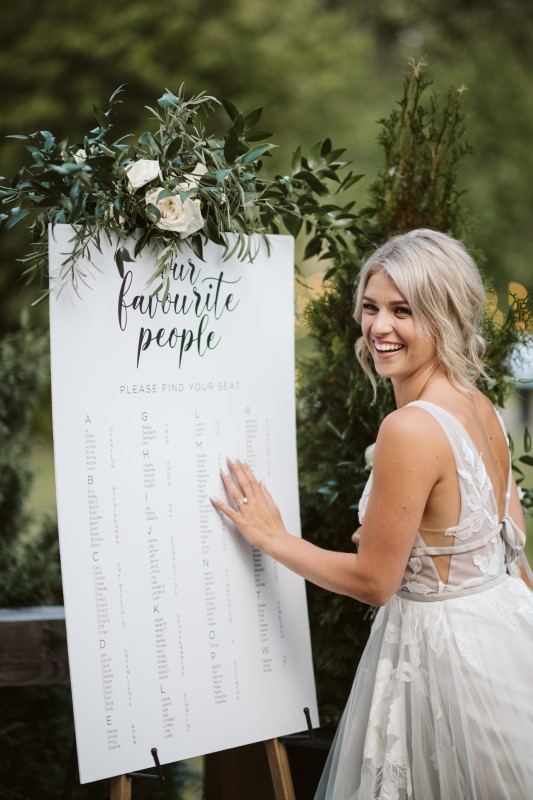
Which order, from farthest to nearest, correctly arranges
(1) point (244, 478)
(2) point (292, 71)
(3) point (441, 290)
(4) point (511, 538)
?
(2) point (292, 71), (1) point (244, 478), (4) point (511, 538), (3) point (441, 290)

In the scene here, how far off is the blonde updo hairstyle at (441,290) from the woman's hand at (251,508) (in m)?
0.45

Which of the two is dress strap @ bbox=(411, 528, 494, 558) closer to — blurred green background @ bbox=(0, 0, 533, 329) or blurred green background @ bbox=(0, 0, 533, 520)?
blurred green background @ bbox=(0, 0, 533, 329)

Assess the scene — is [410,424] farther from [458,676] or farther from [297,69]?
[297,69]

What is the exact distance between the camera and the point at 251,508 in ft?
5.43

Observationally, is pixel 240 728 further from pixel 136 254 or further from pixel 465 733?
pixel 136 254

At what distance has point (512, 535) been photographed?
1.56 m

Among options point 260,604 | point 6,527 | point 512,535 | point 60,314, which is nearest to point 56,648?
point 6,527

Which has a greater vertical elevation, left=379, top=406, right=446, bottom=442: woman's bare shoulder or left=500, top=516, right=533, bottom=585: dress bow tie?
left=379, top=406, right=446, bottom=442: woman's bare shoulder

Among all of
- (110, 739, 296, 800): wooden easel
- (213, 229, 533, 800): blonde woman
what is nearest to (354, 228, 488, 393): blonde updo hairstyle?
(213, 229, 533, 800): blonde woman

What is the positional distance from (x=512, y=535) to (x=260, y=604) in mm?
519

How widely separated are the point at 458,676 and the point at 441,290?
67 centimetres

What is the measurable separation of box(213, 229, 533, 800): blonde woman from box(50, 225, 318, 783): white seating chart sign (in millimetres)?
172

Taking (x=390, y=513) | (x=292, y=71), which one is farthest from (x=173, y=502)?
(x=292, y=71)

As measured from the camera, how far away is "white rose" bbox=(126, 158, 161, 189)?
1489 millimetres
